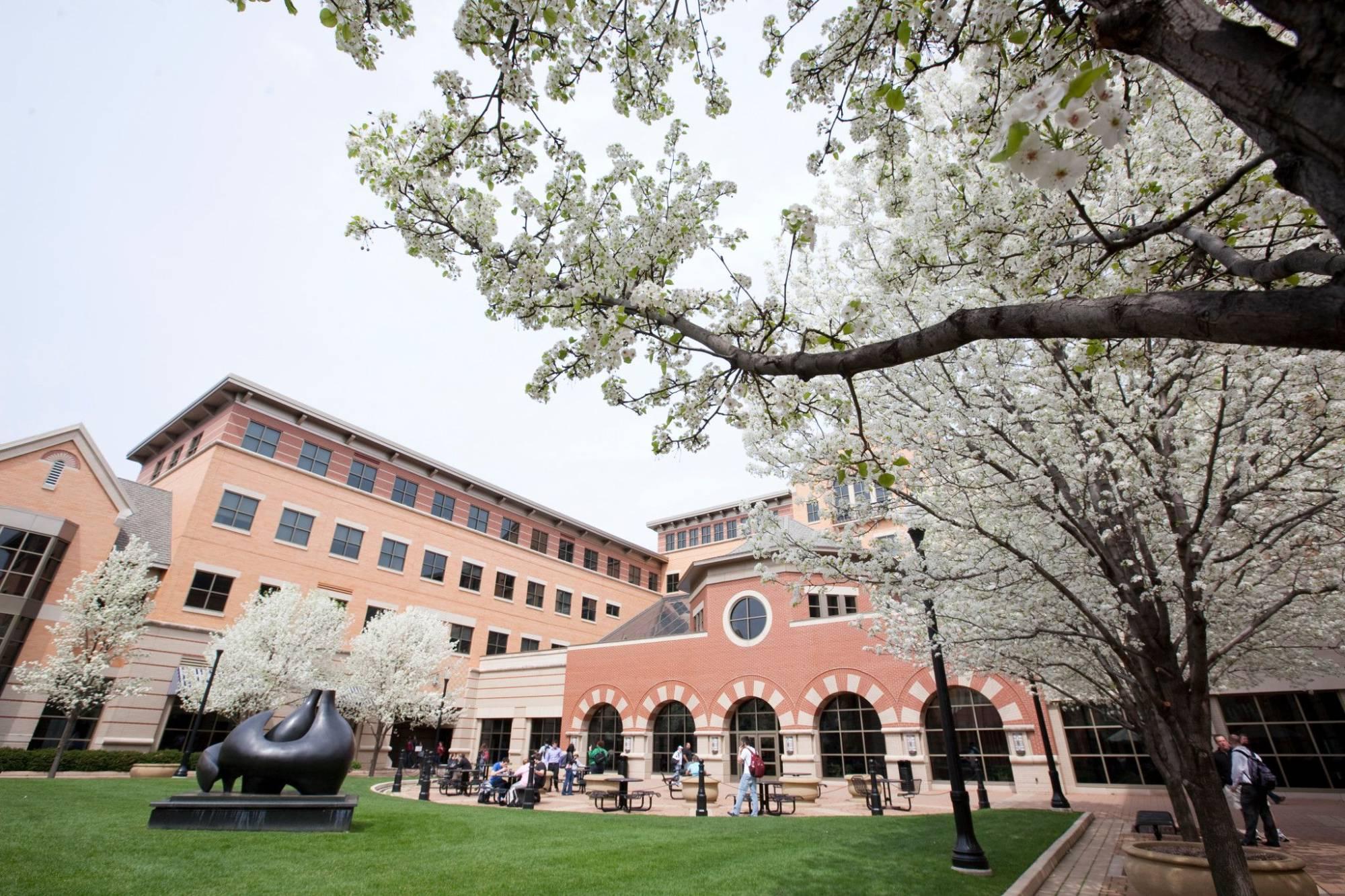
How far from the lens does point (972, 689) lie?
1958cm

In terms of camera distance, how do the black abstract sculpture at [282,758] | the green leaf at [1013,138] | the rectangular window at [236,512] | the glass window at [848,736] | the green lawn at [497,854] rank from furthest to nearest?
the rectangular window at [236,512]
the glass window at [848,736]
the black abstract sculpture at [282,758]
the green lawn at [497,854]
the green leaf at [1013,138]

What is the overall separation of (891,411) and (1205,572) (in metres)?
4.11

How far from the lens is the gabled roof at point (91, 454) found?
75.2ft

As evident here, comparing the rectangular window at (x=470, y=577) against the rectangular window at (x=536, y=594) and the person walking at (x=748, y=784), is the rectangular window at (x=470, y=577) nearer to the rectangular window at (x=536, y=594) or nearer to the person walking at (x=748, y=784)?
the rectangular window at (x=536, y=594)

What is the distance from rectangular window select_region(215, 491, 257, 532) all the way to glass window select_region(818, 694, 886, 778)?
24759mm

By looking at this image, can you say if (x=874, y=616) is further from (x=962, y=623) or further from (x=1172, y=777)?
(x=1172, y=777)

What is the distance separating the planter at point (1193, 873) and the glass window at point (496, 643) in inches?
Result: 1260

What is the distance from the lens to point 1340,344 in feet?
6.47

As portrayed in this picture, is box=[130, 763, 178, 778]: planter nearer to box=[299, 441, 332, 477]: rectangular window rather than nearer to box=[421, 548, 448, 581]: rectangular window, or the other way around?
box=[299, 441, 332, 477]: rectangular window

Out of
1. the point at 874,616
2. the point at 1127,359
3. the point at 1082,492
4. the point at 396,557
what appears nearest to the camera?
the point at 1127,359

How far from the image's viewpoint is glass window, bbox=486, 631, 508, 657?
115ft

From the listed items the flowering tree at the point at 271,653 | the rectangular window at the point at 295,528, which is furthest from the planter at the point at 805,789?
the rectangular window at the point at 295,528

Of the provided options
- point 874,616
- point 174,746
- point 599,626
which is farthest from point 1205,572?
point 599,626

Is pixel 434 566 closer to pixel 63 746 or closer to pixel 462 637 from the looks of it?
pixel 462 637
